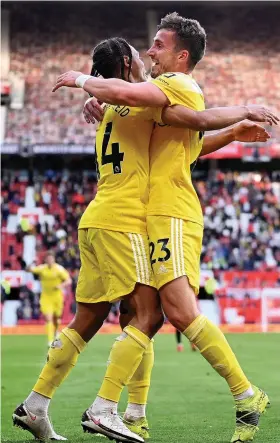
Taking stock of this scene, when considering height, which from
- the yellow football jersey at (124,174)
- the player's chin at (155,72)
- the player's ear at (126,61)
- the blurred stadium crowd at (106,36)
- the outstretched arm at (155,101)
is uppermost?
the blurred stadium crowd at (106,36)

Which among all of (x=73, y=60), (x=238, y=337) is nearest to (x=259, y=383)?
(x=238, y=337)

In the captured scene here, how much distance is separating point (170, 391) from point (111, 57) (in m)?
5.43

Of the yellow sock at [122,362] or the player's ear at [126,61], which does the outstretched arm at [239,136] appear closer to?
the player's ear at [126,61]

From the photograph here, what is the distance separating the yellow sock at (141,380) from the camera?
6254mm

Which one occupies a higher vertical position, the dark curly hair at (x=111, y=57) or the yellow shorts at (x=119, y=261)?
the dark curly hair at (x=111, y=57)

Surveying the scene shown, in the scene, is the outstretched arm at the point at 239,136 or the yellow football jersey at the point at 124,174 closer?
the yellow football jersey at the point at 124,174

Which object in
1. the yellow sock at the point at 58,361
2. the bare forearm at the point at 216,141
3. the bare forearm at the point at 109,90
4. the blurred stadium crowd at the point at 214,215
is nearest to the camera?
the bare forearm at the point at 109,90

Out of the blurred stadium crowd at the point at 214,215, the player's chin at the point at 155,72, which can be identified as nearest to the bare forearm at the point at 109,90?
the player's chin at the point at 155,72

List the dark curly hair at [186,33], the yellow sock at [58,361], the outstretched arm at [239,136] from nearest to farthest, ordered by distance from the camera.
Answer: the dark curly hair at [186,33] → the yellow sock at [58,361] → the outstretched arm at [239,136]

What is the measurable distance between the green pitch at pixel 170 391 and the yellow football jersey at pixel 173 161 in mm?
1582

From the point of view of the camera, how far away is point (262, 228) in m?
33.2

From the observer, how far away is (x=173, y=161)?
579cm

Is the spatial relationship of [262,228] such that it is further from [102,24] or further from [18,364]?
[18,364]

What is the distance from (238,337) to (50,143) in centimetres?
1442
